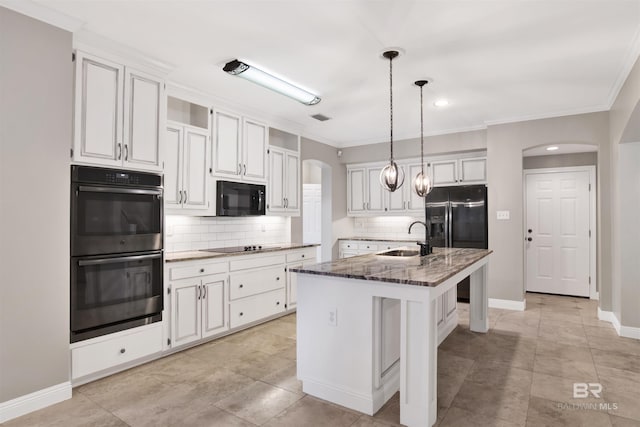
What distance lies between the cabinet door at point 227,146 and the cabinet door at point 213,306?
4.02 feet

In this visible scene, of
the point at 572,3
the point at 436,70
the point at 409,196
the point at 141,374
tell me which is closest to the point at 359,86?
the point at 436,70

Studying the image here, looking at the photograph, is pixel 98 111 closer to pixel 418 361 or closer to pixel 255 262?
pixel 255 262

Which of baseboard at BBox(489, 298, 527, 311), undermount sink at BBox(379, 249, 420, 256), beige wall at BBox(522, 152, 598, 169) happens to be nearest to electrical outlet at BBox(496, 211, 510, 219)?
baseboard at BBox(489, 298, 527, 311)

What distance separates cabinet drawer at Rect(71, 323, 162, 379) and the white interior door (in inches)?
237

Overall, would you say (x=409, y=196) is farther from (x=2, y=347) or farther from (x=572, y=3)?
(x=2, y=347)

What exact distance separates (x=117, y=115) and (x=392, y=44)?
7.40 ft

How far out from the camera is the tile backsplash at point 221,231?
3947 millimetres

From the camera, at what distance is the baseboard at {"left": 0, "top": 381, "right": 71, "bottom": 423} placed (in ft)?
7.25

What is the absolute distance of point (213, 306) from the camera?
143 inches

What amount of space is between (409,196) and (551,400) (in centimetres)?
400

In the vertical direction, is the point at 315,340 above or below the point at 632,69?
below

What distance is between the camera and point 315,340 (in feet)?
8.36

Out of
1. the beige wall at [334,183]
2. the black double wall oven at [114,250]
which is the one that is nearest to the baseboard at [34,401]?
the black double wall oven at [114,250]

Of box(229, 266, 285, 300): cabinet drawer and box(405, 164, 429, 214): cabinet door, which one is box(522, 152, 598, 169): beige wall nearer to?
box(405, 164, 429, 214): cabinet door
